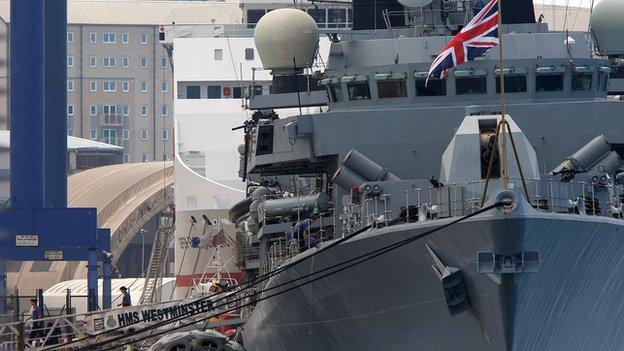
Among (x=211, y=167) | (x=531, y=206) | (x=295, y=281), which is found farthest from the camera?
(x=211, y=167)

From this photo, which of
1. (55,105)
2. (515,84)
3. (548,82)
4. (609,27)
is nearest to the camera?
(515,84)

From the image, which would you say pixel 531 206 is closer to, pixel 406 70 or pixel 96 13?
pixel 406 70

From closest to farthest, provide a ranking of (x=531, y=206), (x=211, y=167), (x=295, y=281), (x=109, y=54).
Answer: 1. (x=531, y=206)
2. (x=295, y=281)
3. (x=211, y=167)
4. (x=109, y=54)

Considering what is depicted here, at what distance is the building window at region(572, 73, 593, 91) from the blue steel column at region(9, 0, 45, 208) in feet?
39.1

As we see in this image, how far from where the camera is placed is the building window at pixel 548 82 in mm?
Result: 29141

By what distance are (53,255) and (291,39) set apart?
7.30 meters

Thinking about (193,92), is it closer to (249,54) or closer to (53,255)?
(249,54)

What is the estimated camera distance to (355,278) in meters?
26.0

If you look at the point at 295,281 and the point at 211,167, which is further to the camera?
the point at 211,167

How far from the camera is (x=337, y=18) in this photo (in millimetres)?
53312


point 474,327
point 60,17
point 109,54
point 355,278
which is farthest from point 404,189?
point 109,54

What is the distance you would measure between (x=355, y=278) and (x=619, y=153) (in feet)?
18.4

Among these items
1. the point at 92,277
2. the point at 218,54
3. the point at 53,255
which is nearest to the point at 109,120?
the point at 218,54

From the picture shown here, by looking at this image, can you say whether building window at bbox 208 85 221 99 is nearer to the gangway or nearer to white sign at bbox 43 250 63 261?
white sign at bbox 43 250 63 261
